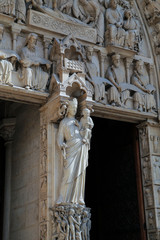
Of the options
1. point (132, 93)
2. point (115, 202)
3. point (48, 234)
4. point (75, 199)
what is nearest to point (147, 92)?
point (132, 93)

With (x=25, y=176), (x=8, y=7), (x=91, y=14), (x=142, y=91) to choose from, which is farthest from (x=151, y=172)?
(x=8, y=7)

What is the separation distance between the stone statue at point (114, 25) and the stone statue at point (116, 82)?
314 mm

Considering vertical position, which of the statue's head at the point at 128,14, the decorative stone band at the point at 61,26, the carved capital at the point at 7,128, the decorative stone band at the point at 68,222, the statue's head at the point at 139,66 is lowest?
the decorative stone band at the point at 68,222

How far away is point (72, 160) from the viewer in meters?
6.12

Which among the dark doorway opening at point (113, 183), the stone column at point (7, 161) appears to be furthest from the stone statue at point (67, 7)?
the dark doorway opening at point (113, 183)

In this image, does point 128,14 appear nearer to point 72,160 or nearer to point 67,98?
point 67,98

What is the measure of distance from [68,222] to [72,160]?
90 cm

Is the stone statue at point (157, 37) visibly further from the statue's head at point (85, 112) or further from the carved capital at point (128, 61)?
the statue's head at point (85, 112)

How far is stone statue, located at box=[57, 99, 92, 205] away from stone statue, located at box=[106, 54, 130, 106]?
113cm

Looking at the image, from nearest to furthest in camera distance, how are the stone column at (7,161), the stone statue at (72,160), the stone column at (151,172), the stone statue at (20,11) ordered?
the stone statue at (72,160) < the stone statue at (20,11) < the stone column at (151,172) < the stone column at (7,161)

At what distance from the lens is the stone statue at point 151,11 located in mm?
8188

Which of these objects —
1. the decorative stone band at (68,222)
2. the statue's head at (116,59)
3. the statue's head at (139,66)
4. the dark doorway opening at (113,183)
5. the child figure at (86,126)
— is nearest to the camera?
the decorative stone band at (68,222)

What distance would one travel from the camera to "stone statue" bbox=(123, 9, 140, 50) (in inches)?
307

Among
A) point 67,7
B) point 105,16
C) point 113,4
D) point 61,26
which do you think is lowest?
point 61,26
